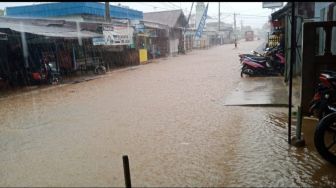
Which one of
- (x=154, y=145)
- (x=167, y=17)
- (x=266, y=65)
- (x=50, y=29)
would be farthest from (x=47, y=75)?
(x=167, y=17)

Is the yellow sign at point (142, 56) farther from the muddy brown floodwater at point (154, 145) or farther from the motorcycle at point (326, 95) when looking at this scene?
the motorcycle at point (326, 95)

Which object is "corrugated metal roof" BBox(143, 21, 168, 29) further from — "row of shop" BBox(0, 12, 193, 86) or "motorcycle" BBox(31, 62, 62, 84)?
"motorcycle" BBox(31, 62, 62, 84)

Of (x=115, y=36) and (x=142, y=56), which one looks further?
(x=142, y=56)

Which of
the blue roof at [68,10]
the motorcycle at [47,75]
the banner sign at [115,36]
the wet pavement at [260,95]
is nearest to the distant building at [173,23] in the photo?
the blue roof at [68,10]

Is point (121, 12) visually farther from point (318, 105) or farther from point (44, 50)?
point (318, 105)

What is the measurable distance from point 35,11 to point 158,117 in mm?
21942

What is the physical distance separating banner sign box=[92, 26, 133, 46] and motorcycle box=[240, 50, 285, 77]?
867 centimetres

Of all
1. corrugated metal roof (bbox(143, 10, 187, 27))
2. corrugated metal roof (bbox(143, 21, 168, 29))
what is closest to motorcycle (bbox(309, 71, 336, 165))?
corrugated metal roof (bbox(143, 21, 168, 29))

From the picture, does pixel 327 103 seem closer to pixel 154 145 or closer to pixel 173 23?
pixel 154 145

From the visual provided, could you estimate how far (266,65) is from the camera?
14.3 metres

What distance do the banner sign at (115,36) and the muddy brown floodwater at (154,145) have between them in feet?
31.4

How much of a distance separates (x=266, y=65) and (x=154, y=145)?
32.4ft

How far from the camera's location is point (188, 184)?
4113 millimetres

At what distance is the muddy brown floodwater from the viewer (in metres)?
4.35
